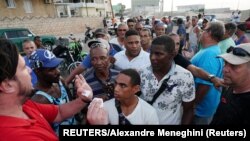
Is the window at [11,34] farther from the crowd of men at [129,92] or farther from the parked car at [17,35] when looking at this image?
the crowd of men at [129,92]

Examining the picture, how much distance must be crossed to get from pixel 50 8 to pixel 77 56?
82.7 ft

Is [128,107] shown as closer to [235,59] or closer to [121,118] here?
[121,118]

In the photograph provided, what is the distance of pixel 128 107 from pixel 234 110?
3.04 ft

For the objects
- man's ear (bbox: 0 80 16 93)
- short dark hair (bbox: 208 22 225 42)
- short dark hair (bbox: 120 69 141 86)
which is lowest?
short dark hair (bbox: 120 69 141 86)

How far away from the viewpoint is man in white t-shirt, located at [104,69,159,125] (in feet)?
6.10

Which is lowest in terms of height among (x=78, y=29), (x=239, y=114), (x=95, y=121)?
(x=78, y=29)

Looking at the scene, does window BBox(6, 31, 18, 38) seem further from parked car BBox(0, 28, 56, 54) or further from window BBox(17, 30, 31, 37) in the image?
window BBox(17, 30, 31, 37)

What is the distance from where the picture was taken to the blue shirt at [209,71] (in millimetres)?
2873

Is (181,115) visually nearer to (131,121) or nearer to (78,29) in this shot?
(131,121)

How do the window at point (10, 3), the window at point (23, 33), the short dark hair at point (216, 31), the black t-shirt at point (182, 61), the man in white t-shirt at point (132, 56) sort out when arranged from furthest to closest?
1. the window at point (10, 3)
2. the window at point (23, 33)
3. the man in white t-shirt at point (132, 56)
4. the short dark hair at point (216, 31)
5. the black t-shirt at point (182, 61)

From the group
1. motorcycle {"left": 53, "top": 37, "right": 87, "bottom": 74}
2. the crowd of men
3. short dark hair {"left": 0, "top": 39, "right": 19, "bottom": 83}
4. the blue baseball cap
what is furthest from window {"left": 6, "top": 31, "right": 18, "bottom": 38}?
short dark hair {"left": 0, "top": 39, "right": 19, "bottom": 83}

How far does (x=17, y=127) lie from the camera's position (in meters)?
1.27

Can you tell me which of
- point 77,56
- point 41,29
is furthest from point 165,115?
point 41,29

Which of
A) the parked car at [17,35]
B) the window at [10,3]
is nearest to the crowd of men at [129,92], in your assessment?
the parked car at [17,35]
